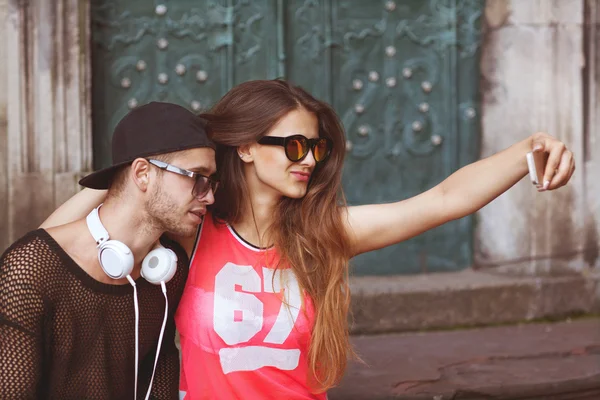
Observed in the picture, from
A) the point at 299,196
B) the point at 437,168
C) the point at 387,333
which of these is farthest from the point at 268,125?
the point at 437,168

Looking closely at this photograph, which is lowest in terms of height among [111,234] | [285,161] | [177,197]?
[111,234]

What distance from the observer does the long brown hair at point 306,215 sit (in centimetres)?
313

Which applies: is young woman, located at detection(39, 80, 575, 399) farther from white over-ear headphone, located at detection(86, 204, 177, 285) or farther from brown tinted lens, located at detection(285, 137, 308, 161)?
white over-ear headphone, located at detection(86, 204, 177, 285)

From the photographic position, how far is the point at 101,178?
2.87m

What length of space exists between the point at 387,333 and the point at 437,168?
4.50ft

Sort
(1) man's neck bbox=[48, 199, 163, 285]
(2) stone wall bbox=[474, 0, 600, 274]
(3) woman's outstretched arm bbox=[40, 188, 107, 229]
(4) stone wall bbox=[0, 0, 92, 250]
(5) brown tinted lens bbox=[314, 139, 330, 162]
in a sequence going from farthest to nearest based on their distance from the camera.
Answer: (2) stone wall bbox=[474, 0, 600, 274], (4) stone wall bbox=[0, 0, 92, 250], (5) brown tinted lens bbox=[314, 139, 330, 162], (3) woman's outstretched arm bbox=[40, 188, 107, 229], (1) man's neck bbox=[48, 199, 163, 285]

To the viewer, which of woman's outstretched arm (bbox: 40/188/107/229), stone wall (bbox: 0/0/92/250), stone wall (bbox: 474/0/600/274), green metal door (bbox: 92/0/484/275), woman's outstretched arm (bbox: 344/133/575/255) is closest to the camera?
woman's outstretched arm (bbox: 344/133/575/255)

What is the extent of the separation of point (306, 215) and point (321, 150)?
0.84ft

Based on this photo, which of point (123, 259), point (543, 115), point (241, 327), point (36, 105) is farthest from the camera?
point (543, 115)

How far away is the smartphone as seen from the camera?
2768mm

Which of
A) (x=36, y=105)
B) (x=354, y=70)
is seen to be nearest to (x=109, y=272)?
(x=36, y=105)

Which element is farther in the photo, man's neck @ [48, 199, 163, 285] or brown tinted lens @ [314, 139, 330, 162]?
brown tinted lens @ [314, 139, 330, 162]

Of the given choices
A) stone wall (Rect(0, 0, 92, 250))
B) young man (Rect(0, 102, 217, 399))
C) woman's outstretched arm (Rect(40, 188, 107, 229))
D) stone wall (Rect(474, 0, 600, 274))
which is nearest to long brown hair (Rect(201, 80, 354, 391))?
young man (Rect(0, 102, 217, 399))

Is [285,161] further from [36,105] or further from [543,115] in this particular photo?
[543,115]
